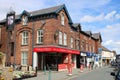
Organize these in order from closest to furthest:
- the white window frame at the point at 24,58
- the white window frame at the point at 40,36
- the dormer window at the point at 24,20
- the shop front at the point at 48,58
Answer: the shop front at the point at 48,58 → the white window frame at the point at 40,36 → the white window frame at the point at 24,58 → the dormer window at the point at 24,20

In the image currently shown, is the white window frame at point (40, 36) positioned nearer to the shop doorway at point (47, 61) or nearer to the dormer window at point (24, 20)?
the shop doorway at point (47, 61)

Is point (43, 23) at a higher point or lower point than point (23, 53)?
higher

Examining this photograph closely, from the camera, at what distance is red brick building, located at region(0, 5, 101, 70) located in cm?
3444

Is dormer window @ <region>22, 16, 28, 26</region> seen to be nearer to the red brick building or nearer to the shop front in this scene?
the red brick building

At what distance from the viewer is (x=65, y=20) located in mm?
38656

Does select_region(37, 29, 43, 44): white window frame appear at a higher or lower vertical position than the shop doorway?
higher

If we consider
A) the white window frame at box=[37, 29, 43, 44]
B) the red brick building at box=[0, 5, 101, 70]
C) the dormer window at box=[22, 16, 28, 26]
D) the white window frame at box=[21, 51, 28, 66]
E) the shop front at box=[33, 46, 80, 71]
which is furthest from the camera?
the dormer window at box=[22, 16, 28, 26]

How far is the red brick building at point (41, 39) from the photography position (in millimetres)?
34438

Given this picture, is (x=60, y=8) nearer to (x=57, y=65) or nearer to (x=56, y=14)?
(x=56, y=14)

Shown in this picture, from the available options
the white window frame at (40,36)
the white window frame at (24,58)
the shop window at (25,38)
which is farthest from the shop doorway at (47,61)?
the shop window at (25,38)

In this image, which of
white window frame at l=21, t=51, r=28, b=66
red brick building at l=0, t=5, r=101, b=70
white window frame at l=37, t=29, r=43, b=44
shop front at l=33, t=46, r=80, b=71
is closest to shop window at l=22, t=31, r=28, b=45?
red brick building at l=0, t=5, r=101, b=70

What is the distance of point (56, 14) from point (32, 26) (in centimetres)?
442

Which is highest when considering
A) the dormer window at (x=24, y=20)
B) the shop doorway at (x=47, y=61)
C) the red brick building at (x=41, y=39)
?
the dormer window at (x=24, y=20)

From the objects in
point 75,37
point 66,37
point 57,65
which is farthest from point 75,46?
point 57,65
